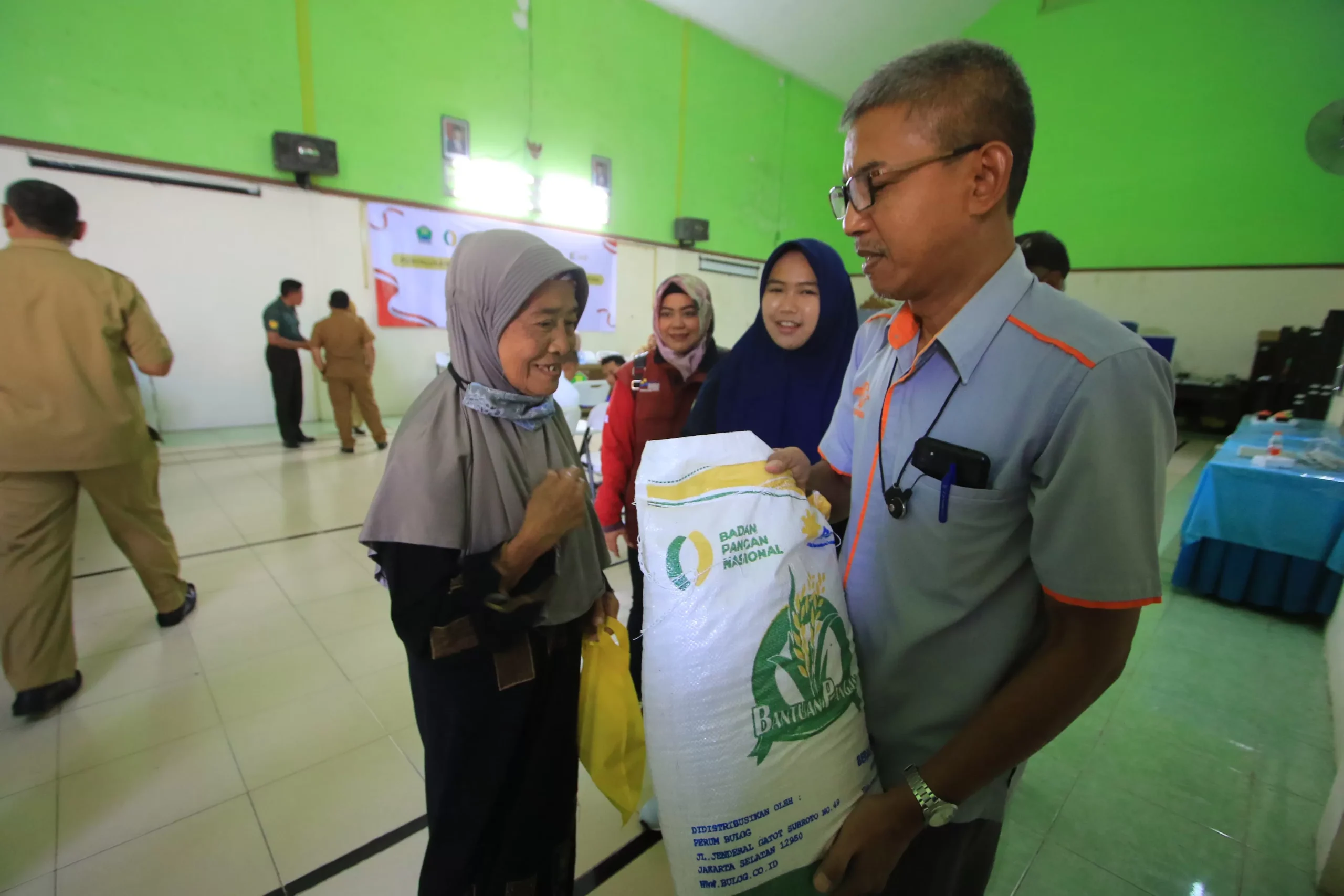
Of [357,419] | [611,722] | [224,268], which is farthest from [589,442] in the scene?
[224,268]

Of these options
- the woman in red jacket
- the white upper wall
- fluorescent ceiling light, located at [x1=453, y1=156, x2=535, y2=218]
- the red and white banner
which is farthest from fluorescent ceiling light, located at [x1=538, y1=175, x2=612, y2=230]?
the woman in red jacket

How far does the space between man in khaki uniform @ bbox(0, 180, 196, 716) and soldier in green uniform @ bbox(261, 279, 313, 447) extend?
356cm

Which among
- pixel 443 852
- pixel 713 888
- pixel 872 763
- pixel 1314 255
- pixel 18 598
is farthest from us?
pixel 1314 255

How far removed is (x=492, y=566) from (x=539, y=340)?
417 mm

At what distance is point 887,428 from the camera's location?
840 millimetres

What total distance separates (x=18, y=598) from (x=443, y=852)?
2.05m

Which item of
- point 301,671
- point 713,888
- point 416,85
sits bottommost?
point 301,671

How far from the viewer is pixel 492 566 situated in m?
0.97

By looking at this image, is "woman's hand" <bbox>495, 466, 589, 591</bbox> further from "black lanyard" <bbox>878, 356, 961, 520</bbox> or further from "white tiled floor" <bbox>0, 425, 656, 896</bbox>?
"white tiled floor" <bbox>0, 425, 656, 896</bbox>

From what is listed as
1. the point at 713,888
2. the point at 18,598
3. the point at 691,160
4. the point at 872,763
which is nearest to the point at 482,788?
the point at 713,888

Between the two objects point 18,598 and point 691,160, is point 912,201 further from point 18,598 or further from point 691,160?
point 691,160

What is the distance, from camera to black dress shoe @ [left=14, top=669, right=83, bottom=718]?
2.00 m

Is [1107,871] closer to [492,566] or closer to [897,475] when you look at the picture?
[897,475]

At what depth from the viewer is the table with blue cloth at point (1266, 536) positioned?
2787 mm
